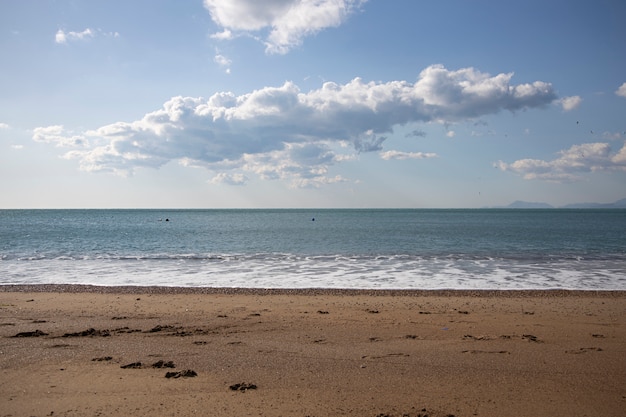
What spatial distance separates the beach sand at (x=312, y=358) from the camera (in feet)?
18.4

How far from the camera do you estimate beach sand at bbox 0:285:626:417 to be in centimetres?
561

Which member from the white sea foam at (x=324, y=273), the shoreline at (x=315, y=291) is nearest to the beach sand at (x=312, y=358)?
the shoreline at (x=315, y=291)

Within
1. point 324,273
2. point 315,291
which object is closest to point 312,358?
point 315,291

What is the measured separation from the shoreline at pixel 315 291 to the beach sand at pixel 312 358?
166cm

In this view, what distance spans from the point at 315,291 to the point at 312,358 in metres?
7.71

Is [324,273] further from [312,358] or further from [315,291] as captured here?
[312,358]

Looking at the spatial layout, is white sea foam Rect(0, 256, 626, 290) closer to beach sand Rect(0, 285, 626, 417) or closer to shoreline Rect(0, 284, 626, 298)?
shoreline Rect(0, 284, 626, 298)

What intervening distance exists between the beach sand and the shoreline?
1656 millimetres

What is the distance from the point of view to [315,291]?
15.1 m

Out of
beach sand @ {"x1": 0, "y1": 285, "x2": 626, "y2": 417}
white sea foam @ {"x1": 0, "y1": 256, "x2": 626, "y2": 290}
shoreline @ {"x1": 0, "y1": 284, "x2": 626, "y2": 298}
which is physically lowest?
white sea foam @ {"x1": 0, "y1": 256, "x2": 626, "y2": 290}

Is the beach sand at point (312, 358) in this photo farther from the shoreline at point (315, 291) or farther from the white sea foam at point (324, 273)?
the white sea foam at point (324, 273)

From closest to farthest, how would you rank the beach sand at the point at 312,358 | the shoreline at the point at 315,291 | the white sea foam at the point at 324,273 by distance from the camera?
the beach sand at the point at 312,358 < the shoreline at the point at 315,291 < the white sea foam at the point at 324,273

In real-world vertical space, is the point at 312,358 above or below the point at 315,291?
above

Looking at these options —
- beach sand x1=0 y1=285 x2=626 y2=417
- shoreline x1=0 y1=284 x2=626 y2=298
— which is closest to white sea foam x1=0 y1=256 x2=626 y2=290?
shoreline x1=0 y1=284 x2=626 y2=298
